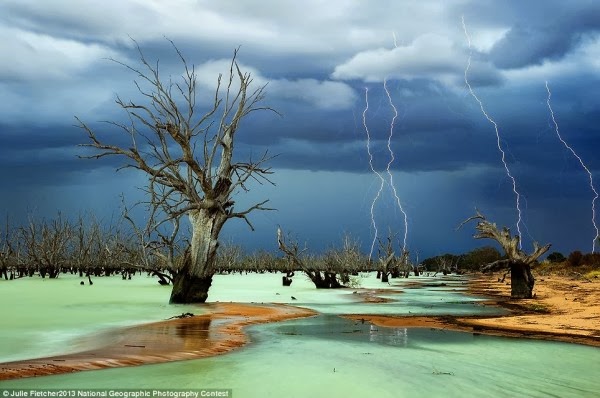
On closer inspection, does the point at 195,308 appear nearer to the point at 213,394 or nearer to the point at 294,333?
the point at 294,333

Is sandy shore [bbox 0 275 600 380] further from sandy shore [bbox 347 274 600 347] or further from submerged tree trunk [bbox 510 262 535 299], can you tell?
submerged tree trunk [bbox 510 262 535 299]

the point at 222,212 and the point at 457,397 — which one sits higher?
the point at 222,212

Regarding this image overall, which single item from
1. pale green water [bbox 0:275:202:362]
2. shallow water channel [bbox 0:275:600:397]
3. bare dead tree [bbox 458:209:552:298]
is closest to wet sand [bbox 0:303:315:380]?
shallow water channel [bbox 0:275:600:397]

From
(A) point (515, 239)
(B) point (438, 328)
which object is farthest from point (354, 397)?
(A) point (515, 239)

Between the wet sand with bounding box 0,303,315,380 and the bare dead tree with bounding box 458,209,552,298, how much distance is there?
1290cm

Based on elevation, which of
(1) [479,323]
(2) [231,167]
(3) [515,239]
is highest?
(2) [231,167]

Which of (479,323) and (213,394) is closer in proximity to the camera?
(213,394)

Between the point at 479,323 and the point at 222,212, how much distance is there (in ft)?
29.0

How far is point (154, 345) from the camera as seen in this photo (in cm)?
870

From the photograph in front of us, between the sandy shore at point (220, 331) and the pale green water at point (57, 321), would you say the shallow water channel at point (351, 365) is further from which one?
the sandy shore at point (220, 331)

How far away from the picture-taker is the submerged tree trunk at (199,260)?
17672 mm

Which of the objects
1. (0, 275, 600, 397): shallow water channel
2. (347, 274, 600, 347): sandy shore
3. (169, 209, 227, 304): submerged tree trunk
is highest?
(169, 209, 227, 304): submerged tree trunk

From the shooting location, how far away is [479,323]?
13.8 meters

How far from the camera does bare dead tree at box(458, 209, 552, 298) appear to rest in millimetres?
22817
